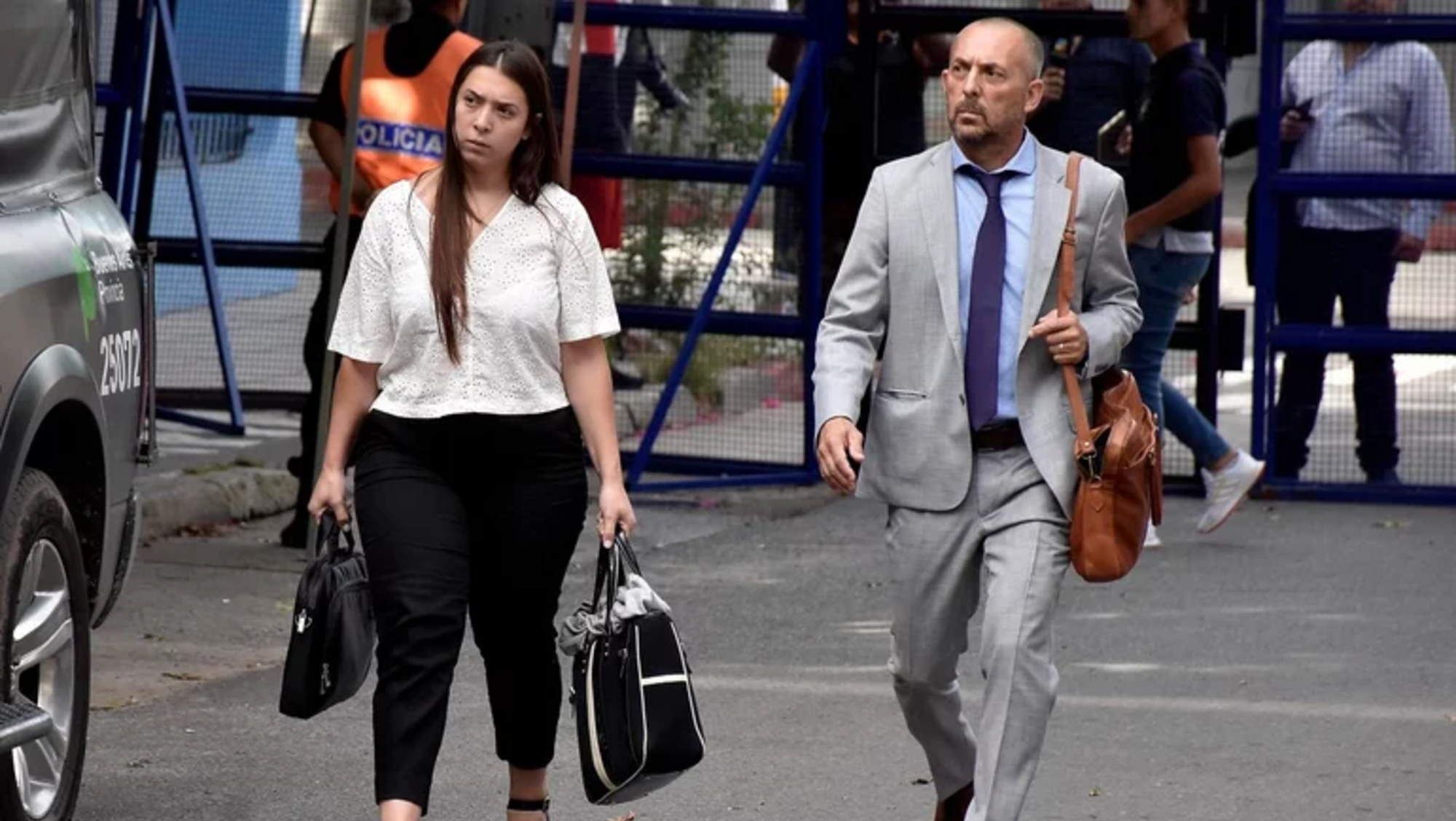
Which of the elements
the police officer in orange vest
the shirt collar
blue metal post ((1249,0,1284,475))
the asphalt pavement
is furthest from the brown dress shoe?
blue metal post ((1249,0,1284,475))

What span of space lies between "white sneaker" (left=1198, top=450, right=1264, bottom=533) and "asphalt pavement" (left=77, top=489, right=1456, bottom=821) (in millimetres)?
116

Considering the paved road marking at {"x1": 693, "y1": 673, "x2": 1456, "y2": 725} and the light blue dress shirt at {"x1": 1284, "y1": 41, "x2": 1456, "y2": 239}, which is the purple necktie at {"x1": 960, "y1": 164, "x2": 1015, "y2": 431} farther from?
the light blue dress shirt at {"x1": 1284, "y1": 41, "x2": 1456, "y2": 239}

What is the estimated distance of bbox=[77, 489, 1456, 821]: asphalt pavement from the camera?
6160 mm

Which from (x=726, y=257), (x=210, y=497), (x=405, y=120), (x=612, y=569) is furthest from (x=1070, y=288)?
(x=726, y=257)

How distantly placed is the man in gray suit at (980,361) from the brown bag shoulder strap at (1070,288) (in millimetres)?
18

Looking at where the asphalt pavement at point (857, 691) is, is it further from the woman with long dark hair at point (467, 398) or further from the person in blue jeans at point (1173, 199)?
the woman with long dark hair at point (467, 398)

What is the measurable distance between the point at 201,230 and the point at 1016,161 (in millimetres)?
6563

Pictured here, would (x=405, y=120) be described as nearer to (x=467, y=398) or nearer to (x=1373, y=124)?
(x=467, y=398)

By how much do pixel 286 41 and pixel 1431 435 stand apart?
206 inches

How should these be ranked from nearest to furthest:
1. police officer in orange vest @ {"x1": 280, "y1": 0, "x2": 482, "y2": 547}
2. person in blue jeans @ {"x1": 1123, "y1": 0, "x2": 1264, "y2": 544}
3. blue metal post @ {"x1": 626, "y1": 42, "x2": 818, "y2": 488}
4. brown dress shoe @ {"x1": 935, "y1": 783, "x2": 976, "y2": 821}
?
brown dress shoe @ {"x1": 935, "y1": 783, "x2": 976, "y2": 821} < police officer in orange vest @ {"x1": 280, "y1": 0, "x2": 482, "y2": 547} < person in blue jeans @ {"x1": 1123, "y1": 0, "x2": 1264, "y2": 544} < blue metal post @ {"x1": 626, "y1": 42, "x2": 818, "y2": 488}

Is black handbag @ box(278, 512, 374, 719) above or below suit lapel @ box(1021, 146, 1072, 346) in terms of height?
below

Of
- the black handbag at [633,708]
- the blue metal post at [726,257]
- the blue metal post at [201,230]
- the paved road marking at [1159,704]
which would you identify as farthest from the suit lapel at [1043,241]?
the blue metal post at [201,230]

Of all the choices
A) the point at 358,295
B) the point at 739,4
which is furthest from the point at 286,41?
the point at 358,295

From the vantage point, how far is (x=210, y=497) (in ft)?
32.2
